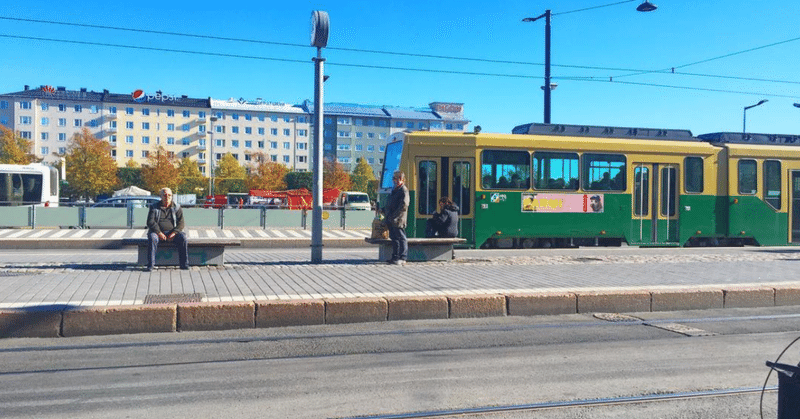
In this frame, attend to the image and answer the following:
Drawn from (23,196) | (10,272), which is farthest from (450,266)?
(23,196)

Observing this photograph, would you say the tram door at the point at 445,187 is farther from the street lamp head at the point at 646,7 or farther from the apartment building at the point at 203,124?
the apartment building at the point at 203,124

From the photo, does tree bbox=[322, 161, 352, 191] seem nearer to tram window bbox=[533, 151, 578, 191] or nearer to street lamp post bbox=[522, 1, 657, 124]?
street lamp post bbox=[522, 1, 657, 124]

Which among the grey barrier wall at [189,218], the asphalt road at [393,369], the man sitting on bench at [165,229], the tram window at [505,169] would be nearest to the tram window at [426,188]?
the tram window at [505,169]

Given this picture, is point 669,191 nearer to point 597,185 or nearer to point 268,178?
point 597,185

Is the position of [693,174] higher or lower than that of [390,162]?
lower

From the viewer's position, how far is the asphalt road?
501 centimetres

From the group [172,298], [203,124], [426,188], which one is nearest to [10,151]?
[203,124]

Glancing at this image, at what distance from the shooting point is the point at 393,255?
43.4ft

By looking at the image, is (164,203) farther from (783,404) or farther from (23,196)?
(23,196)

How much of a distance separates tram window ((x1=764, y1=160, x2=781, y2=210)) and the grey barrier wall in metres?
15.5

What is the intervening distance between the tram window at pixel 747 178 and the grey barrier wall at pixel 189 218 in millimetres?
14961

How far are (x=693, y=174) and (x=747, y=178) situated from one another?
2.02 m

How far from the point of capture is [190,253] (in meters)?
11.8

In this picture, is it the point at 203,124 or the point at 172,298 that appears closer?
the point at 172,298
